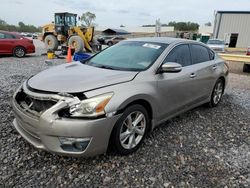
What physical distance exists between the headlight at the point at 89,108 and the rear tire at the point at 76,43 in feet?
37.6

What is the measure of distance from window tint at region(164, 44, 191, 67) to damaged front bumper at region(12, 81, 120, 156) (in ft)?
4.96

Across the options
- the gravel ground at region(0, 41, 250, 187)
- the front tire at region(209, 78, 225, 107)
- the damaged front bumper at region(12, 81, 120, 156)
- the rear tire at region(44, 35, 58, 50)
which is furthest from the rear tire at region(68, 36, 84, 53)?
the damaged front bumper at region(12, 81, 120, 156)

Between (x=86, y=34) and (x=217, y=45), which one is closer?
(x=86, y=34)

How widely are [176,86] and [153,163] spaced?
1.28 metres

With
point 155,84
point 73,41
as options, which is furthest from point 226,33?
point 155,84

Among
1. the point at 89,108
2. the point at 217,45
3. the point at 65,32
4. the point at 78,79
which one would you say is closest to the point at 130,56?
the point at 78,79

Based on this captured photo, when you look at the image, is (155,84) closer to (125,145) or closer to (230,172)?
(125,145)

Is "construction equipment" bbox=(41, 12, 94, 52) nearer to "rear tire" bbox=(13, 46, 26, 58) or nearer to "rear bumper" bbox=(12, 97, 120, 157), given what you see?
"rear tire" bbox=(13, 46, 26, 58)

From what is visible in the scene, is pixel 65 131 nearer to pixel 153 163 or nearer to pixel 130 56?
pixel 153 163

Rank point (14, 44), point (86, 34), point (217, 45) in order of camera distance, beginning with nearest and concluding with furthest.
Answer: point (14, 44), point (86, 34), point (217, 45)

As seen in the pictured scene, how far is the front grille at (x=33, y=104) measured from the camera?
2510 mm

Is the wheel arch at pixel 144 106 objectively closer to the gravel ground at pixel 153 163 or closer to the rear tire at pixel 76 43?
the gravel ground at pixel 153 163

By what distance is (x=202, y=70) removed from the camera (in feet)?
13.7

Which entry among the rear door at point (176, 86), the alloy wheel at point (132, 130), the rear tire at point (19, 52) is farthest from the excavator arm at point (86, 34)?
the alloy wheel at point (132, 130)
